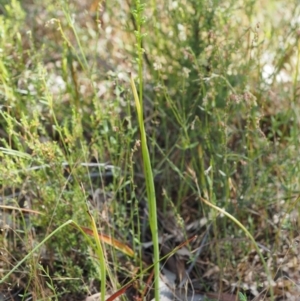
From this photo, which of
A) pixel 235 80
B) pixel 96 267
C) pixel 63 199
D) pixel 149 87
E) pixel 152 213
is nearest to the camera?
pixel 152 213

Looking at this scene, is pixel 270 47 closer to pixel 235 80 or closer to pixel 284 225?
Answer: pixel 235 80

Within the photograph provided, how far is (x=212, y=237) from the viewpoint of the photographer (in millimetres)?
2082

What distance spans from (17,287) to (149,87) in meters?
1.00

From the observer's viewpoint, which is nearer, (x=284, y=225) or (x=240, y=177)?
(x=284, y=225)

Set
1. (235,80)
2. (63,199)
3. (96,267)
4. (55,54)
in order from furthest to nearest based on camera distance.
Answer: (55,54) → (235,80) → (63,199) → (96,267)

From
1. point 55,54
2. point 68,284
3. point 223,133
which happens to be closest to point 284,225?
point 223,133

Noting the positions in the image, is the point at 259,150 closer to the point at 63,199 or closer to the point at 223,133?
the point at 223,133

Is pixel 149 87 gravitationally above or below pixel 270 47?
below

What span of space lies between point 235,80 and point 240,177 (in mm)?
393

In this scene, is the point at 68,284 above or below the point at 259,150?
below

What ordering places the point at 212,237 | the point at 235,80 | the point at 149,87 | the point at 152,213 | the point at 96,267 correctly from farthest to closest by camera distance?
the point at 149,87 < the point at 235,80 < the point at 212,237 < the point at 96,267 < the point at 152,213

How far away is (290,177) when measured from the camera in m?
1.92

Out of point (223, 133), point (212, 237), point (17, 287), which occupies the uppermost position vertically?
point (223, 133)

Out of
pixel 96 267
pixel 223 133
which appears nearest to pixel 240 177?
pixel 223 133
